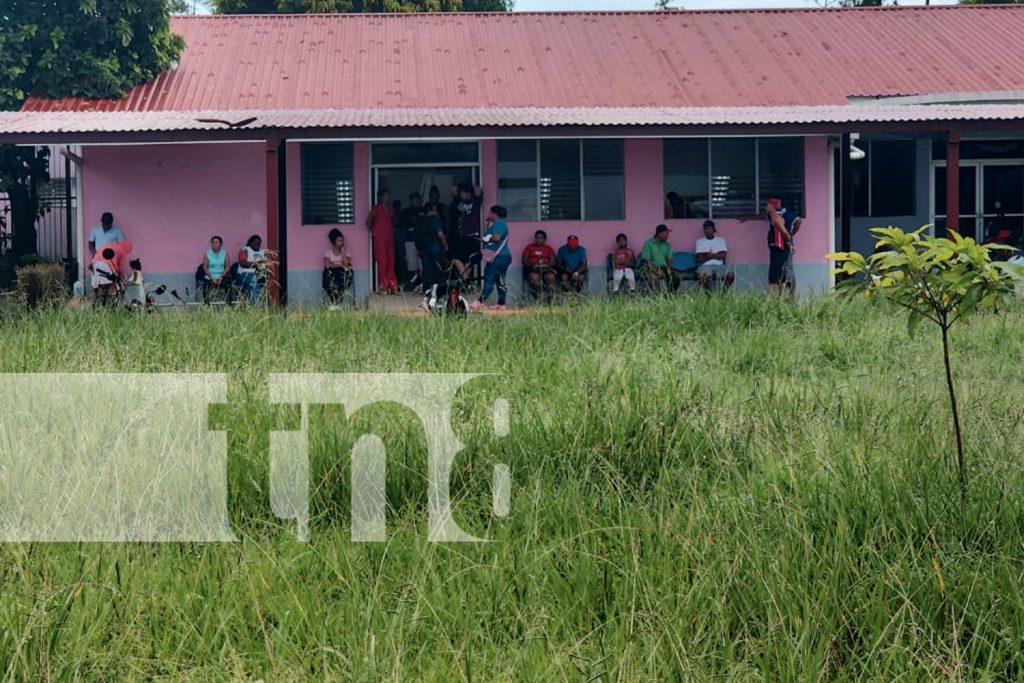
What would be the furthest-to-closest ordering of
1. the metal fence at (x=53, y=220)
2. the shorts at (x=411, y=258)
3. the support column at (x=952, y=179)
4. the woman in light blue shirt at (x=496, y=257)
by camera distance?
the metal fence at (x=53, y=220) < the shorts at (x=411, y=258) < the support column at (x=952, y=179) < the woman in light blue shirt at (x=496, y=257)

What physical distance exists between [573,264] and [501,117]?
216 centimetres

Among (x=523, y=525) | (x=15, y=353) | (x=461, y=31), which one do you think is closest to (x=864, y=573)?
(x=523, y=525)

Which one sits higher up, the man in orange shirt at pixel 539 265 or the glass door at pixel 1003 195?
the glass door at pixel 1003 195

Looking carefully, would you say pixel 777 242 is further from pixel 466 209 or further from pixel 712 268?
pixel 466 209

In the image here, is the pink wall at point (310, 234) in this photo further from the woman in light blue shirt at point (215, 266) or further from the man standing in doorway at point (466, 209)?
the man standing in doorway at point (466, 209)

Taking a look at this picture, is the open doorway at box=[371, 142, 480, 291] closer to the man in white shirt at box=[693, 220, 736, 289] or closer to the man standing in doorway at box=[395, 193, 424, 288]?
the man standing in doorway at box=[395, 193, 424, 288]

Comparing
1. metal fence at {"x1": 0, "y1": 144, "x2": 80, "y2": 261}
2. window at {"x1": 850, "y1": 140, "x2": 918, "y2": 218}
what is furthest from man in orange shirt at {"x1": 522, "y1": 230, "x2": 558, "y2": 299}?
metal fence at {"x1": 0, "y1": 144, "x2": 80, "y2": 261}

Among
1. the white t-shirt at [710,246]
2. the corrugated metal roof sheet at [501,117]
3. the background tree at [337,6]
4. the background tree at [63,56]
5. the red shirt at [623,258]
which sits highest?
the background tree at [337,6]

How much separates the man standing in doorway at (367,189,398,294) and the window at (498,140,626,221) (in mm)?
1499

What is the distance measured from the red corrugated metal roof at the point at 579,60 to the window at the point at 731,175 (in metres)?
0.66

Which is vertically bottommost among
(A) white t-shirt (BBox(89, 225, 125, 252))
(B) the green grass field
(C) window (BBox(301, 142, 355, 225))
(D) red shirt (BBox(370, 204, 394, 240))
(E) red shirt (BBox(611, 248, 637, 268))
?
(B) the green grass field

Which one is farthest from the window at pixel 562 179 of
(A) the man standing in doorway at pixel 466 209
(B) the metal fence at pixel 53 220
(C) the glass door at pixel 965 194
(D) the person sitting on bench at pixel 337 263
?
(B) the metal fence at pixel 53 220

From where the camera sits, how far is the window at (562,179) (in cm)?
1744

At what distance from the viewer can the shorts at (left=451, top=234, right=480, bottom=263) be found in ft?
49.3
